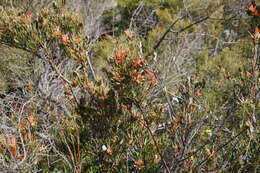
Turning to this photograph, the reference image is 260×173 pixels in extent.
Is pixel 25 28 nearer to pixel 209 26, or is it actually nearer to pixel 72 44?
pixel 72 44

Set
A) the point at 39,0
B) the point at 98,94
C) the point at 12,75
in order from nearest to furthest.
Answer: the point at 98,94
the point at 12,75
the point at 39,0

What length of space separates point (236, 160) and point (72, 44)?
54.3 inches

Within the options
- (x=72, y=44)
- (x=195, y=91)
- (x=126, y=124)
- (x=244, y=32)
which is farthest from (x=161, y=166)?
(x=244, y=32)

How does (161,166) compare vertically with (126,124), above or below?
below

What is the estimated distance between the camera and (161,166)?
6.95ft

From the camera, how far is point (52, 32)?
84.1 inches

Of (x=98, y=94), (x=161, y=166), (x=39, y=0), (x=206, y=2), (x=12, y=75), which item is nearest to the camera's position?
(x=98, y=94)

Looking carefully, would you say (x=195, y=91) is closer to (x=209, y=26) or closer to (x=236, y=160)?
(x=236, y=160)

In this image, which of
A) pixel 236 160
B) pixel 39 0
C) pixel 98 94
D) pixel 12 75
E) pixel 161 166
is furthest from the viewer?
pixel 39 0

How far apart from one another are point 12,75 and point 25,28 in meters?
4.01

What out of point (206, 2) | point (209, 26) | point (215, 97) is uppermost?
point (206, 2)

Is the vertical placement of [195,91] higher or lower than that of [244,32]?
higher

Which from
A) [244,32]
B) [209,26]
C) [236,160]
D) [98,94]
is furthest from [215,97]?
[244,32]

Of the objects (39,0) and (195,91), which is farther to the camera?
(39,0)
